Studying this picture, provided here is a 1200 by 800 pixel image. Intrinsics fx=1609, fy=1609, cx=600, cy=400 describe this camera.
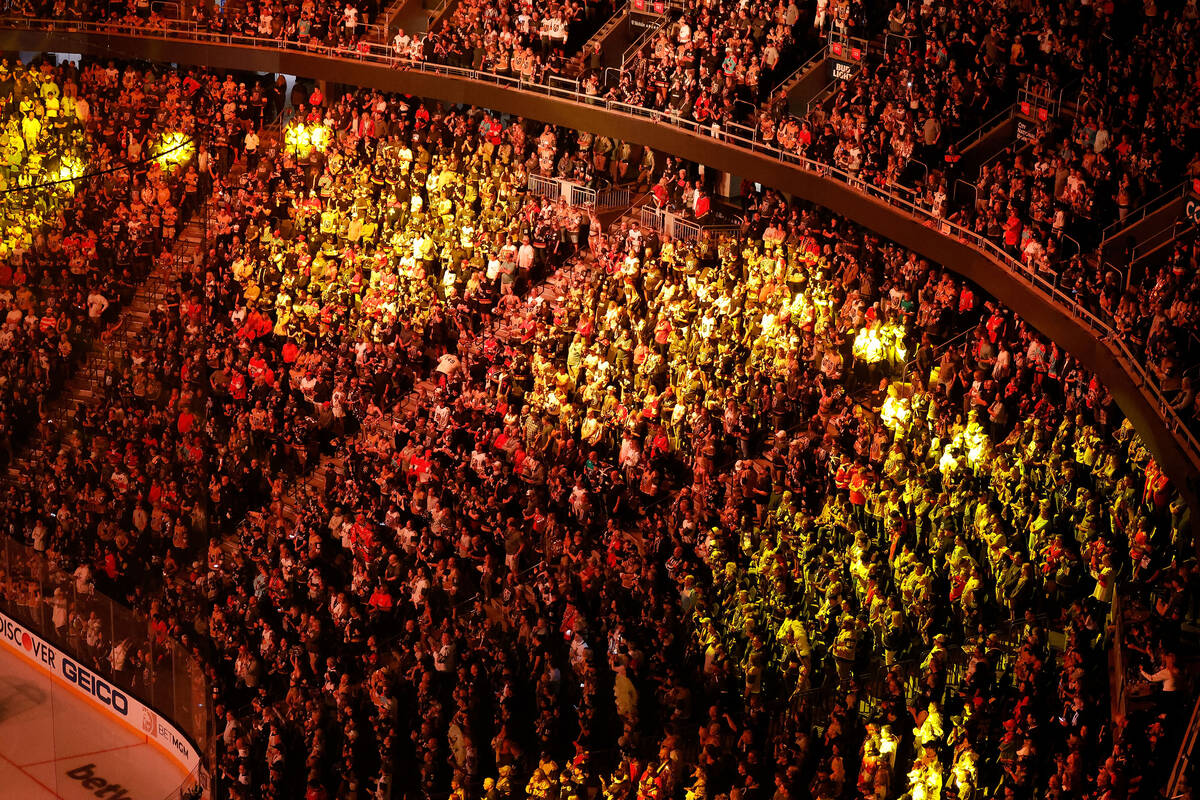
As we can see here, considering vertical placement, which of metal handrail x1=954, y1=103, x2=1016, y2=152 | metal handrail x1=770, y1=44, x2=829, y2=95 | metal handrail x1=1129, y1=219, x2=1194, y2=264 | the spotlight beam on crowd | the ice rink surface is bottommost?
the ice rink surface

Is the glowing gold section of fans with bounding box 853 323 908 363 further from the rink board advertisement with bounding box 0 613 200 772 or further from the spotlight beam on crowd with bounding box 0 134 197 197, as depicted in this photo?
the spotlight beam on crowd with bounding box 0 134 197 197

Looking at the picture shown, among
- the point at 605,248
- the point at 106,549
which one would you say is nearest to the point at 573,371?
the point at 605,248

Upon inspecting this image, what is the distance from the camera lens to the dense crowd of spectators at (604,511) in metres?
14.7

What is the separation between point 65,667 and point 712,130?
1095cm

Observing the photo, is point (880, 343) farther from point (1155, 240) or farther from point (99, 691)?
point (99, 691)

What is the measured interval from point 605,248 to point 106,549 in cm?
771

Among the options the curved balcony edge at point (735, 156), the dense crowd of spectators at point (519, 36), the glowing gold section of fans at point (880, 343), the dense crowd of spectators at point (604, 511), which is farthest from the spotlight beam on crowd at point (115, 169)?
the glowing gold section of fans at point (880, 343)

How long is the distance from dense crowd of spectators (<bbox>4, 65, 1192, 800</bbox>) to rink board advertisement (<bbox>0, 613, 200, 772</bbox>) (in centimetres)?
55

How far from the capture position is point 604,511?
1847 centimetres

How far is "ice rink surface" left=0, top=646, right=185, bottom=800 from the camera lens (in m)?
18.1

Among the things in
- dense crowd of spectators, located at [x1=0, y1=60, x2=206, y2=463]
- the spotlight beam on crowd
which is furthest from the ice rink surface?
the spotlight beam on crowd

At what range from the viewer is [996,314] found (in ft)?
59.2

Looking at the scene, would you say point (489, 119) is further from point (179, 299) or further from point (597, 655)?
point (597, 655)

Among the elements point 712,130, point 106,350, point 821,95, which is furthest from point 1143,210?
point 106,350
